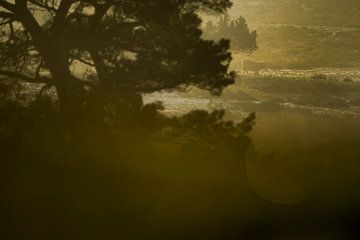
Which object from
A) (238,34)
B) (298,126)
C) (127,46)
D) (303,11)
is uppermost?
(303,11)

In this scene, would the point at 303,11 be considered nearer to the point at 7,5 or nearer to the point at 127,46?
the point at 127,46

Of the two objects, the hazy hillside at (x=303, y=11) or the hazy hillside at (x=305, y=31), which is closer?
the hazy hillside at (x=305, y=31)

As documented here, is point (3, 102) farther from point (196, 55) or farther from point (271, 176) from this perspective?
point (271, 176)

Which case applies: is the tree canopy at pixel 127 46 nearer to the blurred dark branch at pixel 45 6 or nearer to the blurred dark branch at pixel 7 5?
the blurred dark branch at pixel 7 5

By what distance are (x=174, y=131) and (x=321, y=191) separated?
4708mm

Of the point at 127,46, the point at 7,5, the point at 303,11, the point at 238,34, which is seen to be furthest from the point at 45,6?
the point at 303,11

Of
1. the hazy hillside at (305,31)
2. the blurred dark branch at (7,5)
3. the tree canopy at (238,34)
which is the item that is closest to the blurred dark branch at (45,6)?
the blurred dark branch at (7,5)

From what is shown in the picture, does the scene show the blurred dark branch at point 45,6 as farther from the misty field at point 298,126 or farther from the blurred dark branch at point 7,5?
the misty field at point 298,126

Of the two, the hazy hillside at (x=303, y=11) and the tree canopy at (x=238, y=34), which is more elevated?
the hazy hillside at (x=303, y=11)

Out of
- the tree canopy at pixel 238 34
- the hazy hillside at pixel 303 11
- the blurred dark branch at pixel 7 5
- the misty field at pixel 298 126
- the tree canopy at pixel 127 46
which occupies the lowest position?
the misty field at pixel 298 126

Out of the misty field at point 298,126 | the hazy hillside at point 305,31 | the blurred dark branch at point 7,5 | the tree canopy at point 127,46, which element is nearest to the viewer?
the tree canopy at point 127,46

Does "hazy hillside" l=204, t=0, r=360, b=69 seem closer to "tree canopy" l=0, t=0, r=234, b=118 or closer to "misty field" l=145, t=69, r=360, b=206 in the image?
"misty field" l=145, t=69, r=360, b=206

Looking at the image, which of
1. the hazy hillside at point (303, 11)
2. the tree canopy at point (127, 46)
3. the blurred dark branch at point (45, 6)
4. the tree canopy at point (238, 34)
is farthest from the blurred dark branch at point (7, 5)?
the hazy hillside at point (303, 11)

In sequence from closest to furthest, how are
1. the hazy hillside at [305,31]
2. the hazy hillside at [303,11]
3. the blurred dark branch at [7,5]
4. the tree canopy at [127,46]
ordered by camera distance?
the tree canopy at [127,46] < the blurred dark branch at [7,5] < the hazy hillside at [305,31] < the hazy hillside at [303,11]
